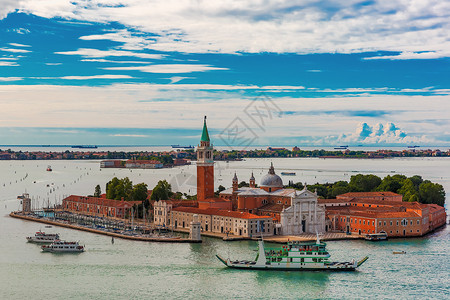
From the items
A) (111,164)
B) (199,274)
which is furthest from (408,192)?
(111,164)

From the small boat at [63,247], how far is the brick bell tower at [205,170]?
10.9 metres

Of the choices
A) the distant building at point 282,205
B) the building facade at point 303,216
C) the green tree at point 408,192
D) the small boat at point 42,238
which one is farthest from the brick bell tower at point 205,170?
the green tree at point 408,192

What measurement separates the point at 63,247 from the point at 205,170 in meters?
12.1

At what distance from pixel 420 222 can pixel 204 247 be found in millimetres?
12008

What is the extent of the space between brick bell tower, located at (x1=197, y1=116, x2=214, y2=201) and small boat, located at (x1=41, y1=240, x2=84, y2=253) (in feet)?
35.7

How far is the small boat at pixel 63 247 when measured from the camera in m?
29.2

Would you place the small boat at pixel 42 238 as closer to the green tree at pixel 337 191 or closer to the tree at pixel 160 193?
the tree at pixel 160 193

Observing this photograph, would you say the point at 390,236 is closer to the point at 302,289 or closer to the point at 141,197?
the point at 302,289

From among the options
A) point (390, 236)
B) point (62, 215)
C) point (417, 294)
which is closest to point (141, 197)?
point (62, 215)

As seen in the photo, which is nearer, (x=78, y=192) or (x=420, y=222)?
(x=420, y=222)

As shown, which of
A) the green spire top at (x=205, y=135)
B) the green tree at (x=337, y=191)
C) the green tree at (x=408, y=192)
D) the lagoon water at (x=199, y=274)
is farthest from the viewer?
the green tree at (x=337, y=191)

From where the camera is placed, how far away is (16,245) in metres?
31.0

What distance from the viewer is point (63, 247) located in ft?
96.0

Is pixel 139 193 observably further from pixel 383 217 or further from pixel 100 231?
pixel 383 217
